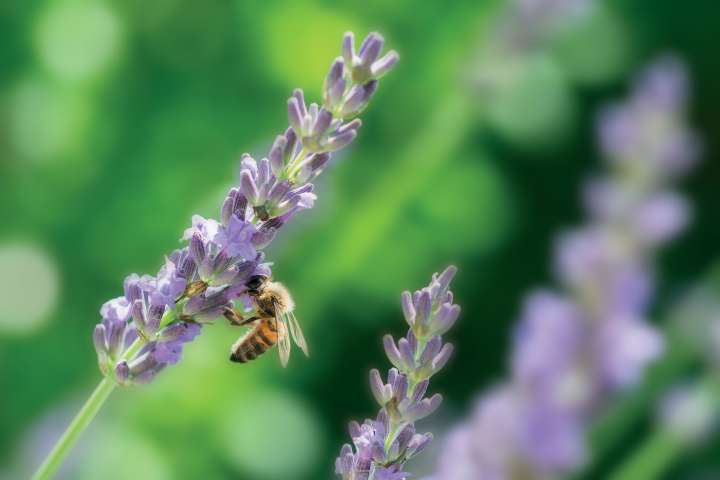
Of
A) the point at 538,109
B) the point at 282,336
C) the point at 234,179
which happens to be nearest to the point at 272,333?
the point at 282,336

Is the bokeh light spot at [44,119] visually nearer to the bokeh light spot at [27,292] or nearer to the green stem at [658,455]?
the bokeh light spot at [27,292]

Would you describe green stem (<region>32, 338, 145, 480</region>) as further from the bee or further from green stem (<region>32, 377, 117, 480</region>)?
the bee

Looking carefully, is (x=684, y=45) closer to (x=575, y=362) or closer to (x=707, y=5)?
(x=707, y=5)

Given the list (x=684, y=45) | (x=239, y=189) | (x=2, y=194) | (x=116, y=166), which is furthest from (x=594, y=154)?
(x=239, y=189)

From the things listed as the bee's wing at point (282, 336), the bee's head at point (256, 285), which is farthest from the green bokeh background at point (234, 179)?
the bee's head at point (256, 285)

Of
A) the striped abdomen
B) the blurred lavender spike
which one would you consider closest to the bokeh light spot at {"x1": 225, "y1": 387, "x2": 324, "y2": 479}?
the blurred lavender spike

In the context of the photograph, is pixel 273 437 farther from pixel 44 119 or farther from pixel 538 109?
pixel 538 109
